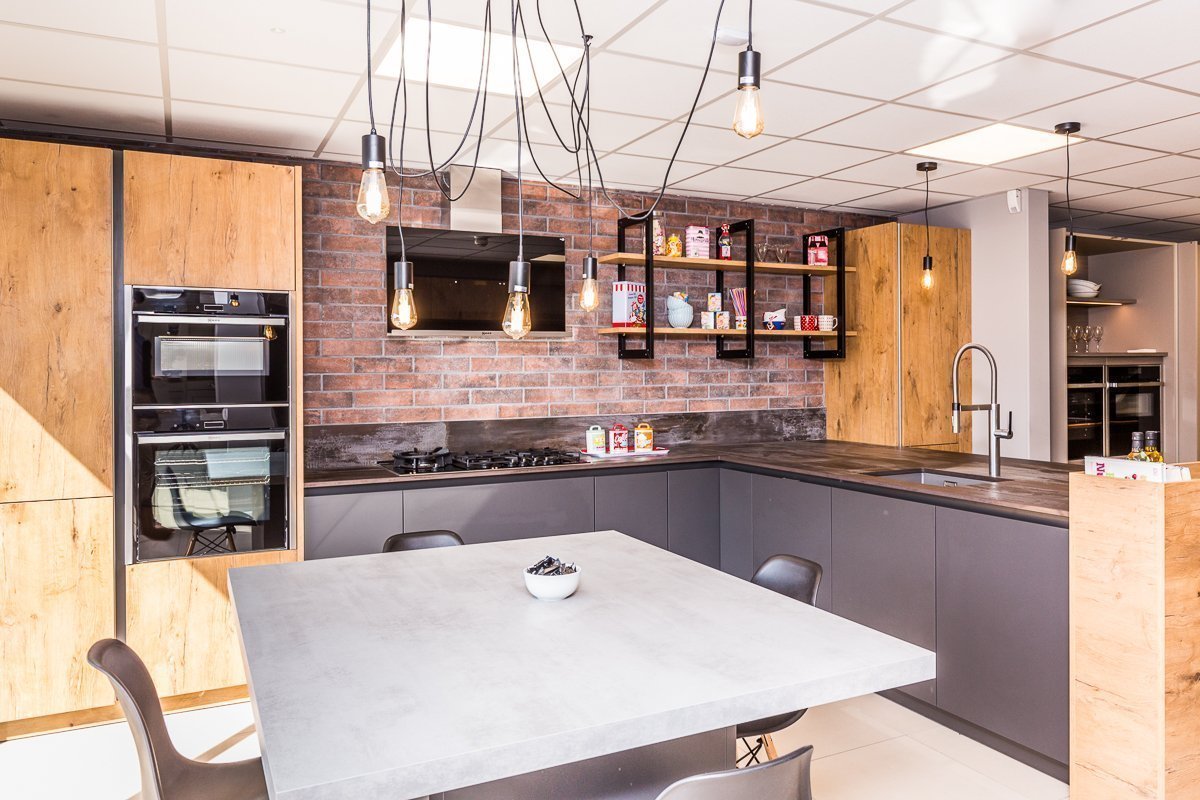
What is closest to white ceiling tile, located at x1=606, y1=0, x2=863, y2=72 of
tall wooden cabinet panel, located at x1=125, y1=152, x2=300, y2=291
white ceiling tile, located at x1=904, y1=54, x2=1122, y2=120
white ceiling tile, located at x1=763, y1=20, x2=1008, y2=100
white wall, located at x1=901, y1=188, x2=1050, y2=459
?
white ceiling tile, located at x1=763, y1=20, x2=1008, y2=100

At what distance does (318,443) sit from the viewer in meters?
4.10

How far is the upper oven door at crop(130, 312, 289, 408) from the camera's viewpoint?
3.29 meters

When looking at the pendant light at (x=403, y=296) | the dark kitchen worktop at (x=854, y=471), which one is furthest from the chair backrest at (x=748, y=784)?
the dark kitchen worktop at (x=854, y=471)

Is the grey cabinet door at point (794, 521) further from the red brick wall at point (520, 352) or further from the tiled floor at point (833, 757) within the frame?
the red brick wall at point (520, 352)

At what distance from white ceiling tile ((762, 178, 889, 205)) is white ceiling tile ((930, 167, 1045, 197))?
0.35m

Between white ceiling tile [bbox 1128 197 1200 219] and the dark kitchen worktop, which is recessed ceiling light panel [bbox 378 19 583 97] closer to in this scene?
the dark kitchen worktop

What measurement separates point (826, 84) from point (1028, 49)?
0.67 meters

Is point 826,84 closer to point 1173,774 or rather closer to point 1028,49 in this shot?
point 1028,49

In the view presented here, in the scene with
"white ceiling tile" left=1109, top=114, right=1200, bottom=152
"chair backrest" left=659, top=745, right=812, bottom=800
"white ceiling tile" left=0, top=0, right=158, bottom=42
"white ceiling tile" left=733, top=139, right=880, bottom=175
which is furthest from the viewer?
"white ceiling tile" left=733, top=139, right=880, bottom=175

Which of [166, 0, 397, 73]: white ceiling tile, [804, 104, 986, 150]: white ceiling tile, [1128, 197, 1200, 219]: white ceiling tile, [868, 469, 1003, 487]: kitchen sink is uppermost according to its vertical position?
[1128, 197, 1200, 219]: white ceiling tile

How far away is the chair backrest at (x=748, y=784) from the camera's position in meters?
1.16

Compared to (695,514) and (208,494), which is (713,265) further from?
(208,494)

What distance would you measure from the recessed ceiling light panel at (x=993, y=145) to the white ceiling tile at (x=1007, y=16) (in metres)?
1.06

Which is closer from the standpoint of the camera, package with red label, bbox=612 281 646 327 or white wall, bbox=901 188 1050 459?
package with red label, bbox=612 281 646 327
